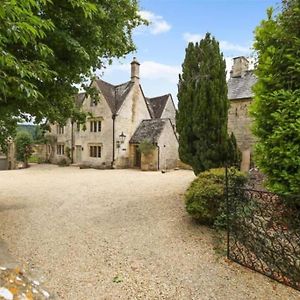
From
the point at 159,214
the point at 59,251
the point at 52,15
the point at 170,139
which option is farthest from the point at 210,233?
the point at 170,139

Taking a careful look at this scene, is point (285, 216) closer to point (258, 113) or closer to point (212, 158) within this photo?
point (258, 113)

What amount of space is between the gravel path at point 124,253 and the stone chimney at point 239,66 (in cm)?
1396

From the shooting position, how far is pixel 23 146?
26203mm

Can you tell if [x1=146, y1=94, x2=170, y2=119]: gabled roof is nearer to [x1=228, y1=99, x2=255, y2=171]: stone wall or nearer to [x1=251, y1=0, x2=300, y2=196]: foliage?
[x1=228, y1=99, x2=255, y2=171]: stone wall

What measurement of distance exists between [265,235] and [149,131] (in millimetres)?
19484

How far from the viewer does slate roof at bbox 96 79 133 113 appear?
77.6 feet

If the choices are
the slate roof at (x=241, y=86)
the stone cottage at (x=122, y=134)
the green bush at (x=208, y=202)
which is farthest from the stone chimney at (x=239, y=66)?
the green bush at (x=208, y=202)

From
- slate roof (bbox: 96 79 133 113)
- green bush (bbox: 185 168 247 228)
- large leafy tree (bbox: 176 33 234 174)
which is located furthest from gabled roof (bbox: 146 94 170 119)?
green bush (bbox: 185 168 247 228)

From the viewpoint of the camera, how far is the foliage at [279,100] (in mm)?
4367

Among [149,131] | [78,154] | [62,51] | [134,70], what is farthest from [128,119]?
[62,51]

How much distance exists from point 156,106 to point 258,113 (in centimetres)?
2565

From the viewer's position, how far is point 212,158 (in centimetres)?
945

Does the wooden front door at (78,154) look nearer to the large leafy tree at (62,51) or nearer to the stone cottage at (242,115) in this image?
the stone cottage at (242,115)

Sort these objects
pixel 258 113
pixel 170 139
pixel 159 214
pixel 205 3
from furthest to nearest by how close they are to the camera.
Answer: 1. pixel 170 139
2. pixel 159 214
3. pixel 205 3
4. pixel 258 113
